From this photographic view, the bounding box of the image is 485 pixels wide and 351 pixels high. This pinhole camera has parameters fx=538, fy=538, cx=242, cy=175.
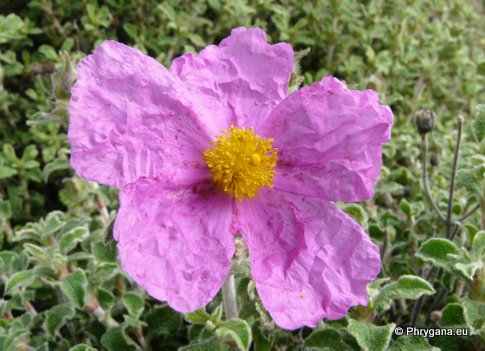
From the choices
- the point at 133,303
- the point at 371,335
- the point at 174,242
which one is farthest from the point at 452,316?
the point at 133,303

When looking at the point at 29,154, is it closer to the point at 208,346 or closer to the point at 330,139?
the point at 208,346

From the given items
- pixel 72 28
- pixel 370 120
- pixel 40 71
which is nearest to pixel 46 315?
pixel 370 120

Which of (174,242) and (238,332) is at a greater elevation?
(174,242)

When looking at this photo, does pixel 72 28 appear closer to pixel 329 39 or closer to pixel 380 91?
pixel 329 39

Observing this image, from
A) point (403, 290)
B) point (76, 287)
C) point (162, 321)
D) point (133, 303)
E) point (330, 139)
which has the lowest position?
point (162, 321)

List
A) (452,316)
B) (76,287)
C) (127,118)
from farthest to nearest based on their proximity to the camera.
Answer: (76,287)
(452,316)
(127,118)

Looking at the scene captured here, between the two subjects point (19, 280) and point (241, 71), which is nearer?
point (241, 71)
